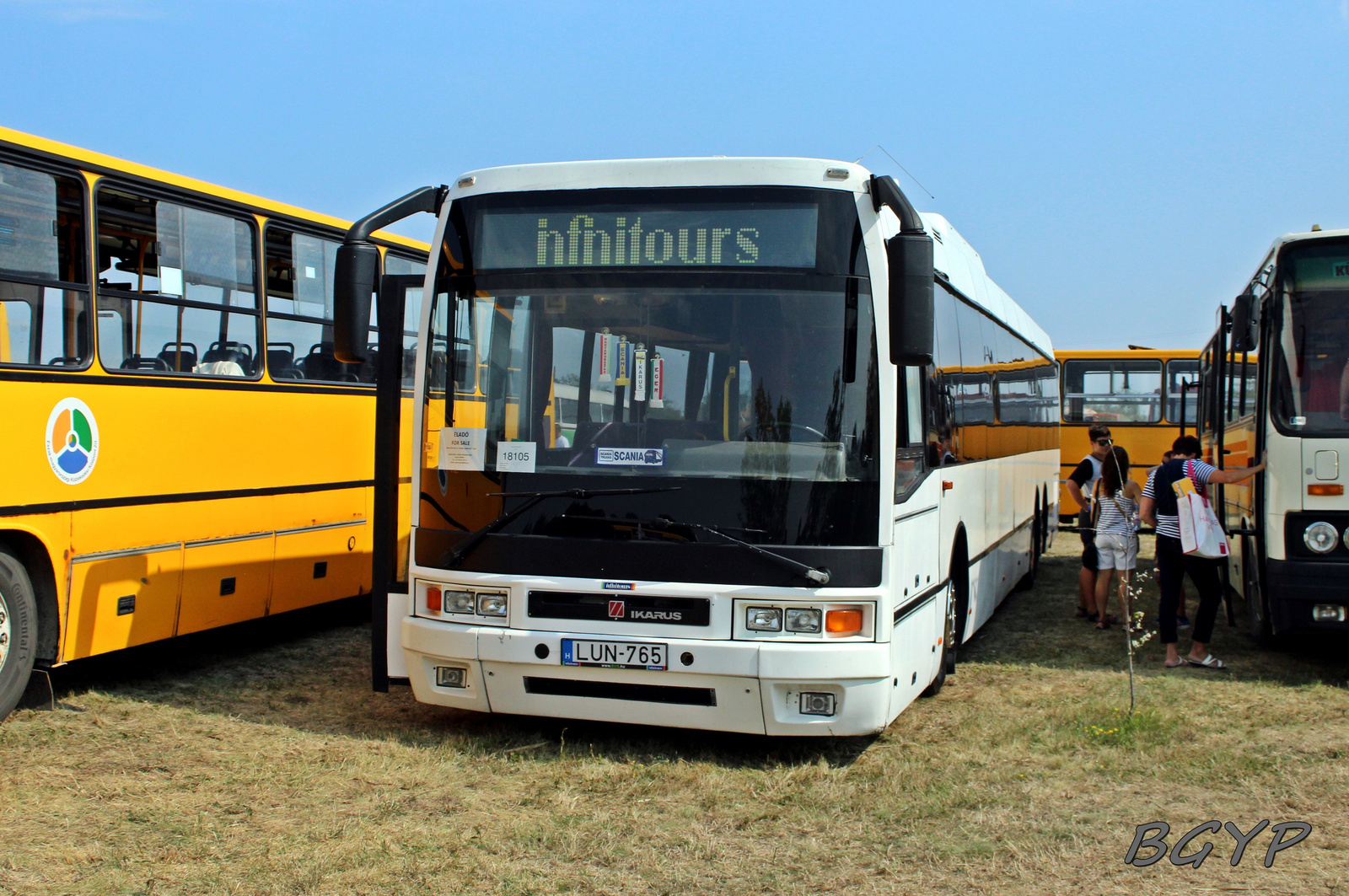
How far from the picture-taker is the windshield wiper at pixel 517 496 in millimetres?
6040

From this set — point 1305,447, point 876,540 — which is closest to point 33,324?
point 876,540

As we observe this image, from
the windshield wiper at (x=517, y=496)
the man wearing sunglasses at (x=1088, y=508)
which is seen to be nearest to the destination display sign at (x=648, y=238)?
the windshield wiper at (x=517, y=496)

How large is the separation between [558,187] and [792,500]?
2.07 m

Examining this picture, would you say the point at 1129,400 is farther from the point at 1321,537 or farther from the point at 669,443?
the point at 669,443

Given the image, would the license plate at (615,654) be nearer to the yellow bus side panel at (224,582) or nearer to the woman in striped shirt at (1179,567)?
the yellow bus side panel at (224,582)

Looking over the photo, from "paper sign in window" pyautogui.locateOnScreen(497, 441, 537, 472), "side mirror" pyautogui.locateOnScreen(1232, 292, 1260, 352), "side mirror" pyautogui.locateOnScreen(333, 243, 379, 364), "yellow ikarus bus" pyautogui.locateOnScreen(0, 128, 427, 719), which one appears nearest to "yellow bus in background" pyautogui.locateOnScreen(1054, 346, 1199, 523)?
"side mirror" pyautogui.locateOnScreen(1232, 292, 1260, 352)

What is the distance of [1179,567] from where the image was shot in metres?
8.98

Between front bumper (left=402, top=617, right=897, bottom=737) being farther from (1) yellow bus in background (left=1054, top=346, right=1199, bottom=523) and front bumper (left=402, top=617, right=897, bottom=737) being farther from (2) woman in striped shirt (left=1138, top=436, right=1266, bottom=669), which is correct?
(1) yellow bus in background (left=1054, top=346, right=1199, bottom=523)

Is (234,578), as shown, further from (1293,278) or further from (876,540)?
(1293,278)

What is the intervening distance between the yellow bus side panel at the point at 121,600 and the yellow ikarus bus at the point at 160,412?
0.5 inches

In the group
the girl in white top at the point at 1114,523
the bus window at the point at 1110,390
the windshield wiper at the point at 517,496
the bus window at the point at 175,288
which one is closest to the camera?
the windshield wiper at the point at 517,496

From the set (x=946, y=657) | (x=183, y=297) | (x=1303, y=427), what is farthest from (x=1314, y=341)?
(x=183, y=297)

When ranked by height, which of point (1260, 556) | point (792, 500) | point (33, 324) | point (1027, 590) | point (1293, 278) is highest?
point (1293, 278)

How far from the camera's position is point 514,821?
5.19m
